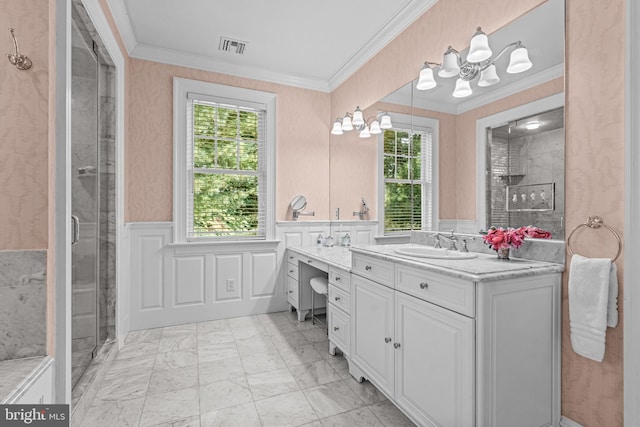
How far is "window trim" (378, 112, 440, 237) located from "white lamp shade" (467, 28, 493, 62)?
52 centimetres

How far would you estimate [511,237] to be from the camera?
1.68m

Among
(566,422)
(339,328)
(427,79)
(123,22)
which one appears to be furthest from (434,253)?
(123,22)

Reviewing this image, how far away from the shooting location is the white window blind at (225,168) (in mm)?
3312

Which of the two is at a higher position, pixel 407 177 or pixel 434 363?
pixel 407 177

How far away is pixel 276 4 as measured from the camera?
2467mm

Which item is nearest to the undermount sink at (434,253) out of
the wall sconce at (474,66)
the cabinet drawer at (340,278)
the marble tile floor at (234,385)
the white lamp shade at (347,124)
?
the cabinet drawer at (340,278)

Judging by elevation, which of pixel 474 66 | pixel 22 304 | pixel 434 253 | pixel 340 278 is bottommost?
pixel 340 278

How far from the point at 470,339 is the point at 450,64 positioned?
1689mm

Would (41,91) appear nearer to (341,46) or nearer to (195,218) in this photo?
(195,218)

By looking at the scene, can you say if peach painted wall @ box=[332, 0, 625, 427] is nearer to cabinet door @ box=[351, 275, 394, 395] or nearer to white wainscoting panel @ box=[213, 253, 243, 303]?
cabinet door @ box=[351, 275, 394, 395]

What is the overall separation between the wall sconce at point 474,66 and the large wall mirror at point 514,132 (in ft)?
0.09

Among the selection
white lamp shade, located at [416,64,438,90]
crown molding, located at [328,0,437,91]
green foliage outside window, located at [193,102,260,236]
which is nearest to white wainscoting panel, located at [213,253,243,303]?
green foliage outside window, located at [193,102,260,236]

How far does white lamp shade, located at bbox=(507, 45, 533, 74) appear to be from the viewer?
Result: 5.64 ft

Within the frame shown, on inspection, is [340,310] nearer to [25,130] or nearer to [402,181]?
[402,181]
